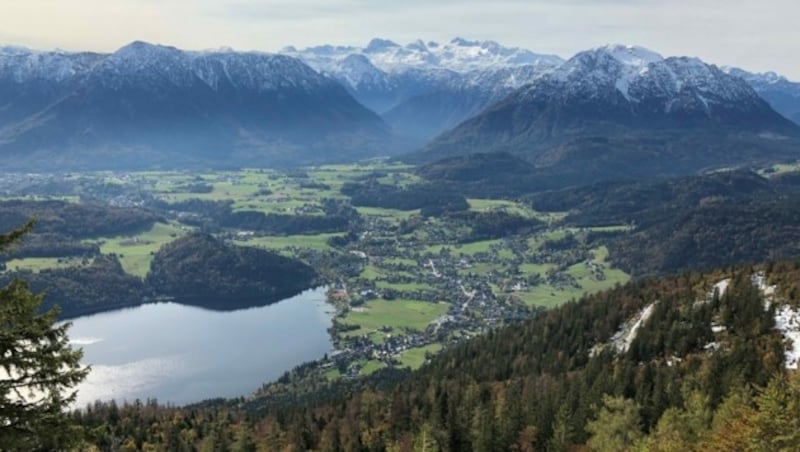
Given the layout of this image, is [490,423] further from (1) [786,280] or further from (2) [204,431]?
(1) [786,280]

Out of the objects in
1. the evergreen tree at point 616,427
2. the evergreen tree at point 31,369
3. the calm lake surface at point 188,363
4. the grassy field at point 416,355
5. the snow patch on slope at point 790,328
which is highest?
the evergreen tree at point 31,369

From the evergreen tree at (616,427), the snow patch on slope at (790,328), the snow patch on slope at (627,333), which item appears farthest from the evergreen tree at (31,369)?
the snow patch on slope at (627,333)

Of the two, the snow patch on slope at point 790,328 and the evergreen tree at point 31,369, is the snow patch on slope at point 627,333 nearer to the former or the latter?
the snow patch on slope at point 790,328

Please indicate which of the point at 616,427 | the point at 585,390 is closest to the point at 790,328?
the point at 585,390

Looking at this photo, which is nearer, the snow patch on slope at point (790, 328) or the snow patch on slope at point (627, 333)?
the snow patch on slope at point (790, 328)

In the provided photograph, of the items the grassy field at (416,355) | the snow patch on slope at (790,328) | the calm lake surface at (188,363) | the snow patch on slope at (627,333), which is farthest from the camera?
the grassy field at (416,355)

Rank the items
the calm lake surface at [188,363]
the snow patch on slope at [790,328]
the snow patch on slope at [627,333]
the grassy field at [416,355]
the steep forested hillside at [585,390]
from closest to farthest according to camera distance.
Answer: the steep forested hillside at [585,390] < the snow patch on slope at [790,328] < the snow patch on slope at [627,333] < the calm lake surface at [188,363] < the grassy field at [416,355]
